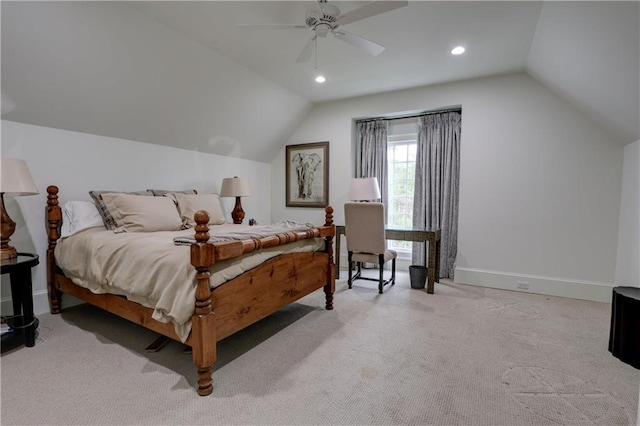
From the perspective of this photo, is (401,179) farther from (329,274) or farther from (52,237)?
(52,237)

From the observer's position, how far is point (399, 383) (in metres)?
1.86

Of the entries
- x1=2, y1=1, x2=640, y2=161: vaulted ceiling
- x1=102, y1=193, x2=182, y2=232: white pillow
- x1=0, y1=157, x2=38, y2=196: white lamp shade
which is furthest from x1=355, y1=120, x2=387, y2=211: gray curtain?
x1=0, y1=157, x2=38, y2=196: white lamp shade

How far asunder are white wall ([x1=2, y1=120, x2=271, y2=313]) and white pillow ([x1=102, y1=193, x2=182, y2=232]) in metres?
0.47

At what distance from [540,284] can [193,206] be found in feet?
13.4

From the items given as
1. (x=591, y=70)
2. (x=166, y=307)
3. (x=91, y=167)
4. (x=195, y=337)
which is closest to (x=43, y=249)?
(x=91, y=167)

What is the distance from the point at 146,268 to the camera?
196 cm

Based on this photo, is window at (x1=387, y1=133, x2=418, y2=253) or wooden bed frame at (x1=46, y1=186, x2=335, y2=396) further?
window at (x1=387, y1=133, x2=418, y2=253)

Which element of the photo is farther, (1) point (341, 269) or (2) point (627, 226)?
(1) point (341, 269)

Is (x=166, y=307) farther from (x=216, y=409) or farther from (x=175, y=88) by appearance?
(x=175, y=88)

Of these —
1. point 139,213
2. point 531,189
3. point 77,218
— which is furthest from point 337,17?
point 531,189

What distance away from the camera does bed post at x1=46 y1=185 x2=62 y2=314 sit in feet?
9.01

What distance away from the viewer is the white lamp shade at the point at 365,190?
4.18 metres

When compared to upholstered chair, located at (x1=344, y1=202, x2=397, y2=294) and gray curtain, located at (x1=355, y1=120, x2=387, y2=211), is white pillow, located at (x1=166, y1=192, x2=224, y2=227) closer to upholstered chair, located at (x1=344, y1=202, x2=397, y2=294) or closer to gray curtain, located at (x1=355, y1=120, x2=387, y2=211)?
upholstered chair, located at (x1=344, y1=202, x2=397, y2=294)

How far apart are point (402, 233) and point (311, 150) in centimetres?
213
